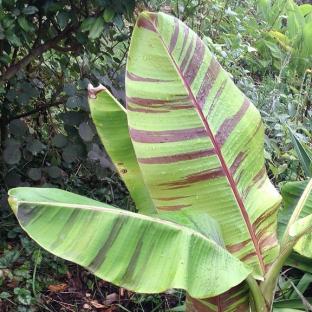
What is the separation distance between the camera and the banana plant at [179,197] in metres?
1.24

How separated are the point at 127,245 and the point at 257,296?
0.47 meters

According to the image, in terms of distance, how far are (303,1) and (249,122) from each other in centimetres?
553

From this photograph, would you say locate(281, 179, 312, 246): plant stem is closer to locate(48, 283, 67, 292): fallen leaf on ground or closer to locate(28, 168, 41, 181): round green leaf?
locate(48, 283, 67, 292): fallen leaf on ground

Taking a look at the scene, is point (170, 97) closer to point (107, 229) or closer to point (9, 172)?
point (107, 229)

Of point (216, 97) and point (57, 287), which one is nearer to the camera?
point (216, 97)

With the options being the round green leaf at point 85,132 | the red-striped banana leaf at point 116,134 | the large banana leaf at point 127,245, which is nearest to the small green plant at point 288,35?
the round green leaf at point 85,132

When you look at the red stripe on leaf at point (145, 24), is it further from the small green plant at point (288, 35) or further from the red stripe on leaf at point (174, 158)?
the small green plant at point (288, 35)

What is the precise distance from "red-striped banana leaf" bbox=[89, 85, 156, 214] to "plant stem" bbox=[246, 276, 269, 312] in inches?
15.7

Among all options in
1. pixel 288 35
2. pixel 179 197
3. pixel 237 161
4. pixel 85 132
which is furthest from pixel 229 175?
pixel 288 35

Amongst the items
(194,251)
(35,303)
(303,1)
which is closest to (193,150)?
(194,251)

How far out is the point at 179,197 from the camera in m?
1.51

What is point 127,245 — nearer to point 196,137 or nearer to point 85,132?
point 196,137

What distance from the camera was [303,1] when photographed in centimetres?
659

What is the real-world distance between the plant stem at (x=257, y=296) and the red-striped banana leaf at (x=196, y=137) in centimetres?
5
